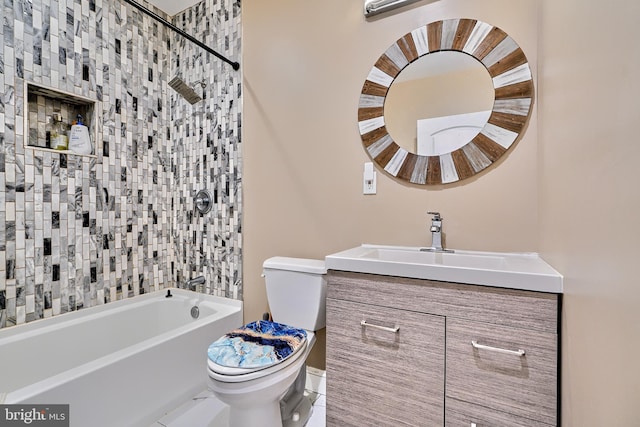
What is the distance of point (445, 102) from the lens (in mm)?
1479

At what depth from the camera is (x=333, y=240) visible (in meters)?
1.76

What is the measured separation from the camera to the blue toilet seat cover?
1184 millimetres

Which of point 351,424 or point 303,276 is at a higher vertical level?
point 303,276

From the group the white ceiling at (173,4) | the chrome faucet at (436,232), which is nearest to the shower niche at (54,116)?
the white ceiling at (173,4)

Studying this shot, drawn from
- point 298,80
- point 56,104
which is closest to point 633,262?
point 298,80

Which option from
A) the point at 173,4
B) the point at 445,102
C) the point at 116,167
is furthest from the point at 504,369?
the point at 173,4

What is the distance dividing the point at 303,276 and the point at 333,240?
32 centimetres

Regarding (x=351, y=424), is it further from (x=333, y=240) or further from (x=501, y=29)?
(x=501, y=29)

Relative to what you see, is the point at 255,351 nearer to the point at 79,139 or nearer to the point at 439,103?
the point at 439,103

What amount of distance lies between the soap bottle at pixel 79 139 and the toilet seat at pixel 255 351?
1.57 meters

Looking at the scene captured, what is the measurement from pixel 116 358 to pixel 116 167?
52.7 inches

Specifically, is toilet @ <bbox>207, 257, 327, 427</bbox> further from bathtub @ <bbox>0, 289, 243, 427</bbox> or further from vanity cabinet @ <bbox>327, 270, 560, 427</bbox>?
bathtub @ <bbox>0, 289, 243, 427</bbox>

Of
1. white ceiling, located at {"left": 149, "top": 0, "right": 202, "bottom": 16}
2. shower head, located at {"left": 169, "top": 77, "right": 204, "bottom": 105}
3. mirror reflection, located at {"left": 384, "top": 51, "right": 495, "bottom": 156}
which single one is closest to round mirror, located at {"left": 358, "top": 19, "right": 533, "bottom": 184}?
mirror reflection, located at {"left": 384, "top": 51, "right": 495, "bottom": 156}

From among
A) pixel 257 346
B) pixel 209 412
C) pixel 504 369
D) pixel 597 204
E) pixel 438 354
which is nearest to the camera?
pixel 597 204
